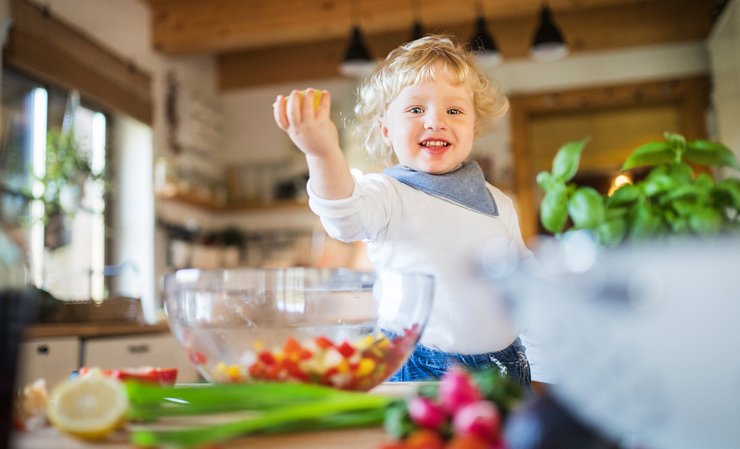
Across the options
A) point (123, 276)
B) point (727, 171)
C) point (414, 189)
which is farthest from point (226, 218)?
point (414, 189)

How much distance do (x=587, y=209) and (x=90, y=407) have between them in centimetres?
39

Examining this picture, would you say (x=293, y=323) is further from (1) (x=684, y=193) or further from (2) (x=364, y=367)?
(1) (x=684, y=193)

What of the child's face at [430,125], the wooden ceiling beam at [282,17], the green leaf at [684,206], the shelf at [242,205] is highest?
the wooden ceiling beam at [282,17]

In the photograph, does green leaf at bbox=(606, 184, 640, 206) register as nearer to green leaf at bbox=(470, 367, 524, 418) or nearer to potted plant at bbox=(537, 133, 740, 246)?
potted plant at bbox=(537, 133, 740, 246)

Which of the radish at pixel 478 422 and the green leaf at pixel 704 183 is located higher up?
the green leaf at pixel 704 183

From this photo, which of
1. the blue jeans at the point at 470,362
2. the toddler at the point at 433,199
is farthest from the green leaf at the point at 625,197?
the blue jeans at the point at 470,362

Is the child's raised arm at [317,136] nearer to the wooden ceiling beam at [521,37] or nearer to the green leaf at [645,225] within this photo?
the green leaf at [645,225]

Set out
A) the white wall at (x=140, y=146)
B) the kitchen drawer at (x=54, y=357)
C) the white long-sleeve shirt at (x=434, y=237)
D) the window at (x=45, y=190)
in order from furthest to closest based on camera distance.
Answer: the white wall at (x=140, y=146) < the window at (x=45, y=190) < the kitchen drawer at (x=54, y=357) < the white long-sleeve shirt at (x=434, y=237)

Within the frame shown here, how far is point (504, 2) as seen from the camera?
402 centimetres

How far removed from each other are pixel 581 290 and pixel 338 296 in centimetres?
34

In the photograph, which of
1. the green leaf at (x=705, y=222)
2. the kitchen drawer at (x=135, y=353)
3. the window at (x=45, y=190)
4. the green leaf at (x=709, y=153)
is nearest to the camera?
the green leaf at (x=705, y=222)

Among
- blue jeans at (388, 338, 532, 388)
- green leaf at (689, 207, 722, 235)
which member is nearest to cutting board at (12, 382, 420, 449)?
green leaf at (689, 207, 722, 235)

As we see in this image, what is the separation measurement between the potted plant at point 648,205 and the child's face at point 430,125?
0.59 metres

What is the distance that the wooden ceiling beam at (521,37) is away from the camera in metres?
4.61
